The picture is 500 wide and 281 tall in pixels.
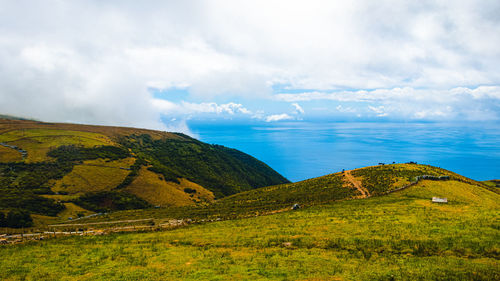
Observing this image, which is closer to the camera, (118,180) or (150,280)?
(150,280)

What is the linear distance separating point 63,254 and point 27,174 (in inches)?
3207

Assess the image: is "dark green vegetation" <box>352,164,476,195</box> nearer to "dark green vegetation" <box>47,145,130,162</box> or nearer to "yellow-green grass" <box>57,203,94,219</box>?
"yellow-green grass" <box>57,203,94,219</box>

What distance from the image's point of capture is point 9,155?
305ft

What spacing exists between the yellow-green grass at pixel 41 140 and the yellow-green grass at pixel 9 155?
122 inches

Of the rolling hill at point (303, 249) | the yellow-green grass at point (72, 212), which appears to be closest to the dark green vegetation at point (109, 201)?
the yellow-green grass at point (72, 212)

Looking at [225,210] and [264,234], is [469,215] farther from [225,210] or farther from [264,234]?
[225,210]

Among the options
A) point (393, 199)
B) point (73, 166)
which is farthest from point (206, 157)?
point (393, 199)

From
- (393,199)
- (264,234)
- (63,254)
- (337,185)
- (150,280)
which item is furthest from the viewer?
(337,185)

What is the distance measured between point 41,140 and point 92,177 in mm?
53397

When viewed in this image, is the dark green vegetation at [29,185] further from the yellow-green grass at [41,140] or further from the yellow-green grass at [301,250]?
the yellow-green grass at [301,250]

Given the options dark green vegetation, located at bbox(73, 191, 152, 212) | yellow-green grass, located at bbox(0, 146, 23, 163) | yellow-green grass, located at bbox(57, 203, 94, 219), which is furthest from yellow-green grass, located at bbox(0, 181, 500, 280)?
yellow-green grass, located at bbox(0, 146, 23, 163)

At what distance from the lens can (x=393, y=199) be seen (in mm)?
35688

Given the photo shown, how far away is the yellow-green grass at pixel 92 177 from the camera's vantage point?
77.4m

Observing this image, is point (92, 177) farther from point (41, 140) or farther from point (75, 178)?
point (41, 140)
